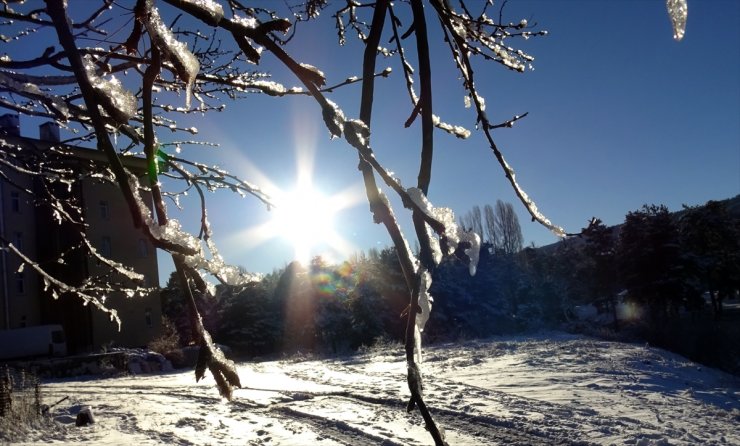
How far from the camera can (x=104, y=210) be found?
26.0m

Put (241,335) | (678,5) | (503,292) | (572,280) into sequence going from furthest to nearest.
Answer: (572,280)
(241,335)
(503,292)
(678,5)

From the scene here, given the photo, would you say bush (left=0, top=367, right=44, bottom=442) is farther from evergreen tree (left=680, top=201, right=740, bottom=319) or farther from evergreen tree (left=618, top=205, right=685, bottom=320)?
evergreen tree (left=680, top=201, right=740, bottom=319)

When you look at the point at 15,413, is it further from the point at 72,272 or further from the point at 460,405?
the point at 72,272

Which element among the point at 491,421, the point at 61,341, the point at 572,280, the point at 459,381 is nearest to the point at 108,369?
the point at 61,341

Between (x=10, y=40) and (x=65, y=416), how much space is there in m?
8.44

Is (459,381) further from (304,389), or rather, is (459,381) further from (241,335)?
(241,335)

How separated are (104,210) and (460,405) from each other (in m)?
22.5

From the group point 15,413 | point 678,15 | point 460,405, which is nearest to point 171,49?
point 678,15

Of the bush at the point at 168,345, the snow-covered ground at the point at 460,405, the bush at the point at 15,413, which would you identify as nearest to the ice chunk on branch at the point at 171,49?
the snow-covered ground at the point at 460,405

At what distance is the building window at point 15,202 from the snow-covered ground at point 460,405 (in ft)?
45.6

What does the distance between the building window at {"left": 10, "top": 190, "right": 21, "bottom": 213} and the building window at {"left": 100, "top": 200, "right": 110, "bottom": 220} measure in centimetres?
338

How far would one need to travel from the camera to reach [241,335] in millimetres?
24172

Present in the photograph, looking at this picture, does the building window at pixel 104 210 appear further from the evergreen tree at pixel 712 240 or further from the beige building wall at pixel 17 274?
the evergreen tree at pixel 712 240

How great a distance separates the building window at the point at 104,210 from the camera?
25859mm
